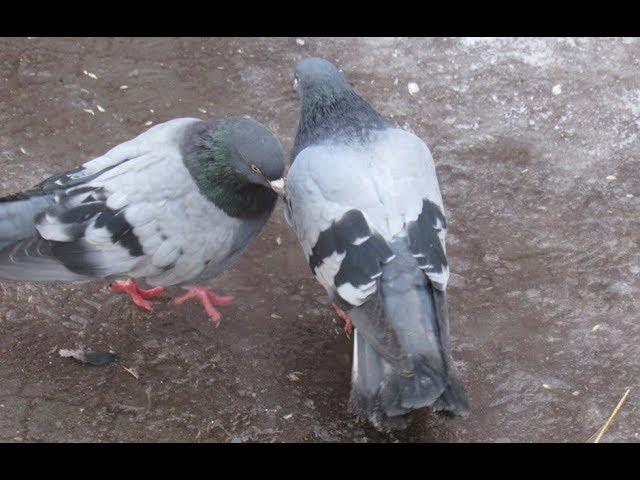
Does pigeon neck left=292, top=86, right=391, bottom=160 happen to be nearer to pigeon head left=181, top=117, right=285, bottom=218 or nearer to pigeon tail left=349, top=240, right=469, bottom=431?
pigeon head left=181, top=117, right=285, bottom=218

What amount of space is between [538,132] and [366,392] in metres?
3.34

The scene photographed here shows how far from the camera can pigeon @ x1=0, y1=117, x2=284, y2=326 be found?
4816 mm

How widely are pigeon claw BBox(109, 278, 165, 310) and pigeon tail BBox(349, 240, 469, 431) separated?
5.55 ft

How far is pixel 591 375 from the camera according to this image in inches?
204

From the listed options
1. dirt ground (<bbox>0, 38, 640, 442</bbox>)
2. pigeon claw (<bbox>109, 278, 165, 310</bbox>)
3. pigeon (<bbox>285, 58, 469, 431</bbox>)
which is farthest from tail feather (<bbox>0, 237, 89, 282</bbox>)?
pigeon (<bbox>285, 58, 469, 431</bbox>)

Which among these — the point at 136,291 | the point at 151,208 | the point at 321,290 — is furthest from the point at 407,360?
the point at 136,291

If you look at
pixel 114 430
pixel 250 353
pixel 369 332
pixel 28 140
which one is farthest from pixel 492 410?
pixel 28 140

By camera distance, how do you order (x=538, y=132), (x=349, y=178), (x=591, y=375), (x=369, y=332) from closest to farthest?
1. (x=369, y=332)
2. (x=349, y=178)
3. (x=591, y=375)
4. (x=538, y=132)

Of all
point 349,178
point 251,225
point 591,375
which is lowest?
point 591,375

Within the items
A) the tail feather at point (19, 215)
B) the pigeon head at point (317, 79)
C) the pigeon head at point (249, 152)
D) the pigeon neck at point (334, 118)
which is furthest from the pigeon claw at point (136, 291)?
the pigeon head at point (317, 79)

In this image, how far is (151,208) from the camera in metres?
4.87

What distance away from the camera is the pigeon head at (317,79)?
5543 millimetres

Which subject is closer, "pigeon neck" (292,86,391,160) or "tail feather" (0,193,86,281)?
"tail feather" (0,193,86,281)

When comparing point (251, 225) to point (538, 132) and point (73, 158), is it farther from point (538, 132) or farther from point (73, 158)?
point (538, 132)
